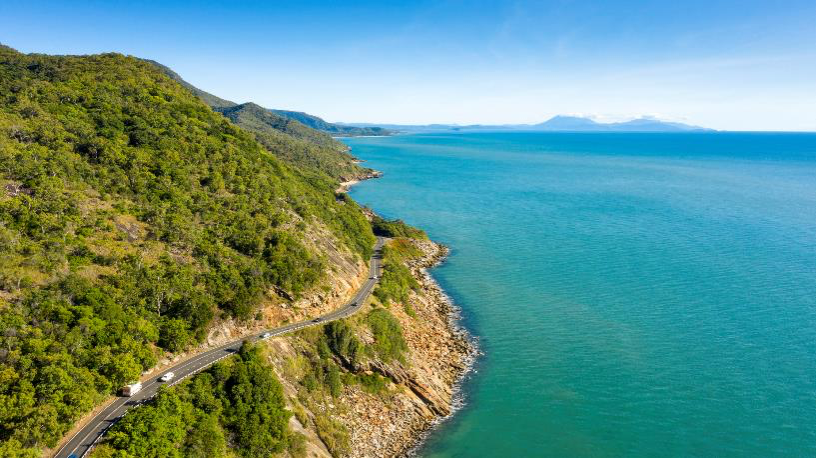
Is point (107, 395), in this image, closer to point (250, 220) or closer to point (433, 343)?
point (250, 220)

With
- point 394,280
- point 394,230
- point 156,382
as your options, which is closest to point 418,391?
point 394,280

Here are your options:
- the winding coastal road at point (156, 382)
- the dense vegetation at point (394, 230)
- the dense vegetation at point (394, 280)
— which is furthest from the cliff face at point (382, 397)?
the dense vegetation at point (394, 230)

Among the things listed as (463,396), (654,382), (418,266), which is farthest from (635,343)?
(418,266)

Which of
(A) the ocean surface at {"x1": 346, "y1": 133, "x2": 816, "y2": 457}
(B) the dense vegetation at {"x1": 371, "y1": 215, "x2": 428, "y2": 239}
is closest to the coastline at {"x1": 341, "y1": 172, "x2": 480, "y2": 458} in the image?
(A) the ocean surface at {"x1": 346, "y1": 133, "x2": 816, "y2": 457}

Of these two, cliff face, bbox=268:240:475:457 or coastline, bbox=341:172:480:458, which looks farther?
coastline, bbox=341:172:480:458

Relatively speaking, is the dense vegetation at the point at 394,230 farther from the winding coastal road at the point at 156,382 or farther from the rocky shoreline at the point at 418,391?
the winding coastal road at the point at 156,382

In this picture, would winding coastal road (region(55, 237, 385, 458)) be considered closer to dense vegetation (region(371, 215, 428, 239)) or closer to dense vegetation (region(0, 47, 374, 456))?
dense vegetation (region(0, 47, 374, 456))
